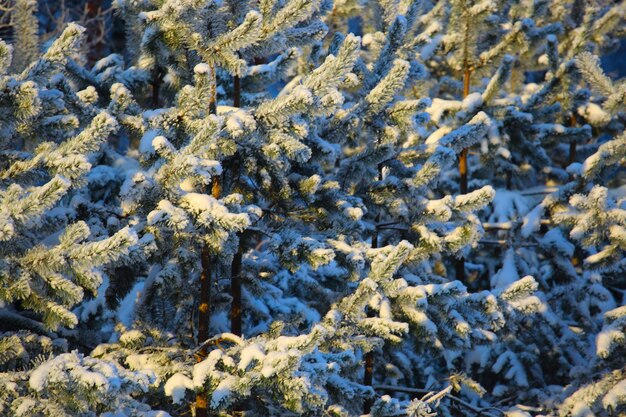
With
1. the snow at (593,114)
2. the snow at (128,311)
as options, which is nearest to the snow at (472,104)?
the snow at (593,114)

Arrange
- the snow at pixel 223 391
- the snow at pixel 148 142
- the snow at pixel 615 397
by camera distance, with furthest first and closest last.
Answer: the snow at pixel 615 397 → the snow at pixel 148 142 → the snow at pixel 223 391

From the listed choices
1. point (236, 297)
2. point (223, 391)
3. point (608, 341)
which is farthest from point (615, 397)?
point (223, 391)

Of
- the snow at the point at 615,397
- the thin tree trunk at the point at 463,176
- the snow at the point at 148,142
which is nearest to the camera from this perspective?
the snow at the point at 148,142

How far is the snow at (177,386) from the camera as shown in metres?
4.74

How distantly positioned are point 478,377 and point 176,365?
6.66m

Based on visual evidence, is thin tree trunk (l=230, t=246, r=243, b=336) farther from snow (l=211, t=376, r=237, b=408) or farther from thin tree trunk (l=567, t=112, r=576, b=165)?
thin tree trunk (l=567, t=112, r=576, b=165)

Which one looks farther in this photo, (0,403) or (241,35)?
(241,35)

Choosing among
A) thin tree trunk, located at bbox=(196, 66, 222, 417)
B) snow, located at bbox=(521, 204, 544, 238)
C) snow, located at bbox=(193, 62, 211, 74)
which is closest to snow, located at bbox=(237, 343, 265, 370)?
thin tree trunk, located at bbox=(196, 66, 222, 417)

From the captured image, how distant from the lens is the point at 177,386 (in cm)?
480

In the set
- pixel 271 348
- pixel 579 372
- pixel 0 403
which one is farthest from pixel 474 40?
pixel 0 403

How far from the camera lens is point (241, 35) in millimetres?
4965

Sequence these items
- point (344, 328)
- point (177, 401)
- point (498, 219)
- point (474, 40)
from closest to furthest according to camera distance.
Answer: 1. point (177, 401)
2. point (344, 328)
3. point (474, 40)
4. point (498, 219)

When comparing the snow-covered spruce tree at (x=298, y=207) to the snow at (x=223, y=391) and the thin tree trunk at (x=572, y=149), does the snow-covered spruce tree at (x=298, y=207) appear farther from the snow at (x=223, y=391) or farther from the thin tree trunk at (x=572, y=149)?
the thin tree trunk at (x=572, y=149)

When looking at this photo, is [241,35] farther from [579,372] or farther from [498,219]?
[498,219]
